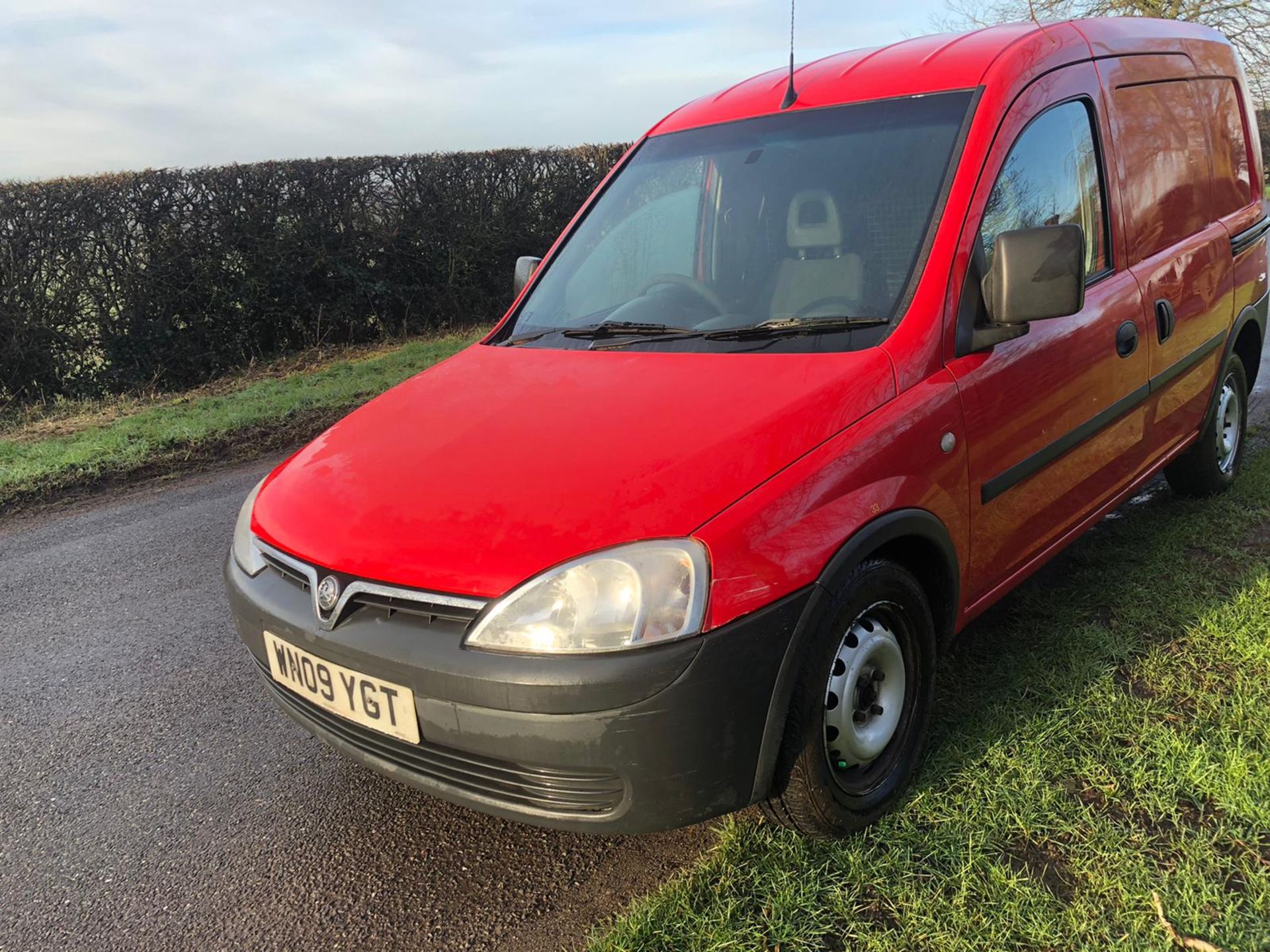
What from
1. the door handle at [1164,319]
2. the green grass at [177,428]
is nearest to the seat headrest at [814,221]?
the door handle at [1164,319]

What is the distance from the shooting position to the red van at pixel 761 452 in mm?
1893

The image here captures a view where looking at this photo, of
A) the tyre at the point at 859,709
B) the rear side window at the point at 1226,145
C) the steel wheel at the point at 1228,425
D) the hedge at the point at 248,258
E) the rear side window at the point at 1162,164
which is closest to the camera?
the tyre at the point at 859,709

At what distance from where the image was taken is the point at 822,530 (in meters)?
2.04

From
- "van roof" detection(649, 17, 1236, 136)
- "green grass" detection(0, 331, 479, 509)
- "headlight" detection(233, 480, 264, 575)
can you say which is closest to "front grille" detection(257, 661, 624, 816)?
"headlight" detection(233, 480, 264, 575)

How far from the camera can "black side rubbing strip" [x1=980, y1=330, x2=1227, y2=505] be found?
2652 mm

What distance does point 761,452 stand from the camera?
2074 mm

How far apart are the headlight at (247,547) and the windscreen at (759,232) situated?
1.07m

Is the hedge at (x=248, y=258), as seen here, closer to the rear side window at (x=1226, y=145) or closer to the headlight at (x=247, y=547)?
the headlight at (x=247, y=547)

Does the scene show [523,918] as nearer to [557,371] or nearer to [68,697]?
[557,371]

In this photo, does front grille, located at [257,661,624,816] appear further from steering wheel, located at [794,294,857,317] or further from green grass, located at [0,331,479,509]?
green grass, located at [0,331,479,509]

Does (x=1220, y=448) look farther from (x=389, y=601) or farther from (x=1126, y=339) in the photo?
(x=389, y=601)

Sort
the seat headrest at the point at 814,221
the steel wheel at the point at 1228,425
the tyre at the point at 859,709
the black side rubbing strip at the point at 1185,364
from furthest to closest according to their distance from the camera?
the steel wheel at the point at 1228,425, the black side rubbing strip at the point at 1185,364, the seat headrest at the point at 814,221, the tyre at the point at 859,709

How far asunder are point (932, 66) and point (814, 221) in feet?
2.14

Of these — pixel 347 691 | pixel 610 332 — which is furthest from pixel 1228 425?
pixel 347 691
